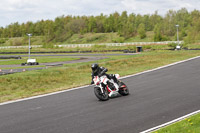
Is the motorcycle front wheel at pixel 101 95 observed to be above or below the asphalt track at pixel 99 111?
above

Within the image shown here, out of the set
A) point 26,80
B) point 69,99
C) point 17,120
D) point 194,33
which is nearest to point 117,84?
point 69,99

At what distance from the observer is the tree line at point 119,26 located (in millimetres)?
113125

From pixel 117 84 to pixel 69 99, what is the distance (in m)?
2.27

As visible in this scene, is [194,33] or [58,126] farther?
[194,33]

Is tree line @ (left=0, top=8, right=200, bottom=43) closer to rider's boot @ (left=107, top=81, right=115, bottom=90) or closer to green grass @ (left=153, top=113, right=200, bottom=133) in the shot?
rider's boot @ (left=107, top=81, right=115, bottom=90)

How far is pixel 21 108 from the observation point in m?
11.9

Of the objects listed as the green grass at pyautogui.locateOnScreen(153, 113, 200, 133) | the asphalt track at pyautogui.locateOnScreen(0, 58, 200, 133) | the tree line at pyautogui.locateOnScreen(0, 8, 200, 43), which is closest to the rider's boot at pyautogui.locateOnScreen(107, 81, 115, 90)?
the asphalt track at pyautogui.locateOnScreen(0, 58, 200, 133)

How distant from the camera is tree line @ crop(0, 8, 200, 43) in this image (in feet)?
371

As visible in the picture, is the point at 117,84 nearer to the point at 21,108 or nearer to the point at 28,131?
the point at 21,108

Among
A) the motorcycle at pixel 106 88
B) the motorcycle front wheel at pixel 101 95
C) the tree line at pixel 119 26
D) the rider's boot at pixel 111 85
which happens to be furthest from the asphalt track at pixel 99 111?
the tree line at pixel 119 26

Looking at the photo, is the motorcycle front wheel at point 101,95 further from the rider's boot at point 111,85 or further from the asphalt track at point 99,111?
the rider's boot at point 111,85

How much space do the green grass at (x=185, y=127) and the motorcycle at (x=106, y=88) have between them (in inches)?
181

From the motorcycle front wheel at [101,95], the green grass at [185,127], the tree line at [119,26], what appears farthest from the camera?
the tree line at [119,26]

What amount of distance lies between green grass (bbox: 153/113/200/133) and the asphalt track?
0.68 m
